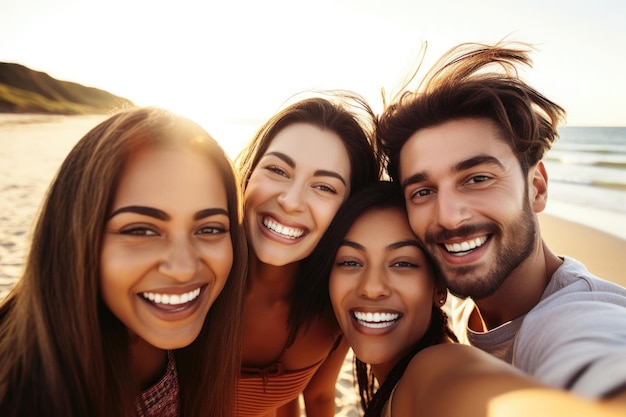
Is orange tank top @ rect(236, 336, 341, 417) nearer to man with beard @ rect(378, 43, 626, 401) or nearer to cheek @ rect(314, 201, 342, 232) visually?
cheek @ rect(314, 201, 342, 232)

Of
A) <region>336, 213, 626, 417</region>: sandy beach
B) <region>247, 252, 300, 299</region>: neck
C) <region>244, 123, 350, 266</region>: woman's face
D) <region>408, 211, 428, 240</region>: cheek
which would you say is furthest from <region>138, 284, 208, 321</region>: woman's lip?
<region>336, 213, 626, 417</region>: sandy beach

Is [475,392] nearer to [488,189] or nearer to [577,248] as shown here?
[488,189]

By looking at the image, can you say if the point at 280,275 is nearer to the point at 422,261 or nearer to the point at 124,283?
the point at 422,261

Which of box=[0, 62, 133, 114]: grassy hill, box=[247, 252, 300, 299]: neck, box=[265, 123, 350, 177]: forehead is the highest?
box=[0, 62, 133, 114]: grassy hill

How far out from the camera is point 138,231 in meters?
1.79

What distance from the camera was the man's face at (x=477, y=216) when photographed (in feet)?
8.21

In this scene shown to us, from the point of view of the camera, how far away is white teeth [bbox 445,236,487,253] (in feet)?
8.24

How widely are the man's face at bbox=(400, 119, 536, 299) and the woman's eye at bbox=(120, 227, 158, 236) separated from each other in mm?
1677

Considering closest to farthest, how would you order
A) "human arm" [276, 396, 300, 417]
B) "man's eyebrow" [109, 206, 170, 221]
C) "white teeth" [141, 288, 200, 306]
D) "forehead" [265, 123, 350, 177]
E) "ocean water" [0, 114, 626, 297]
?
"man's eyebrow" [109, 206, 170, 221]
"white teeth" [141, 288, 200, 306]
"forehead" [265, 123, 350, 177]
"human arm" [276, 396, 300, 417]
"ocean water" [0, 114, 626, 297]

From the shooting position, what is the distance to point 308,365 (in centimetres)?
315

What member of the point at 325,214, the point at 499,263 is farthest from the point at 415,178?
the point at 499,263

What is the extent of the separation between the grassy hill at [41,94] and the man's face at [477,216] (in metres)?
44.3

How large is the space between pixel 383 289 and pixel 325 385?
166cm

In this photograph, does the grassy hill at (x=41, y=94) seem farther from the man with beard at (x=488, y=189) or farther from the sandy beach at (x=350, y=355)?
the man with beard at (x=488, y=189)
